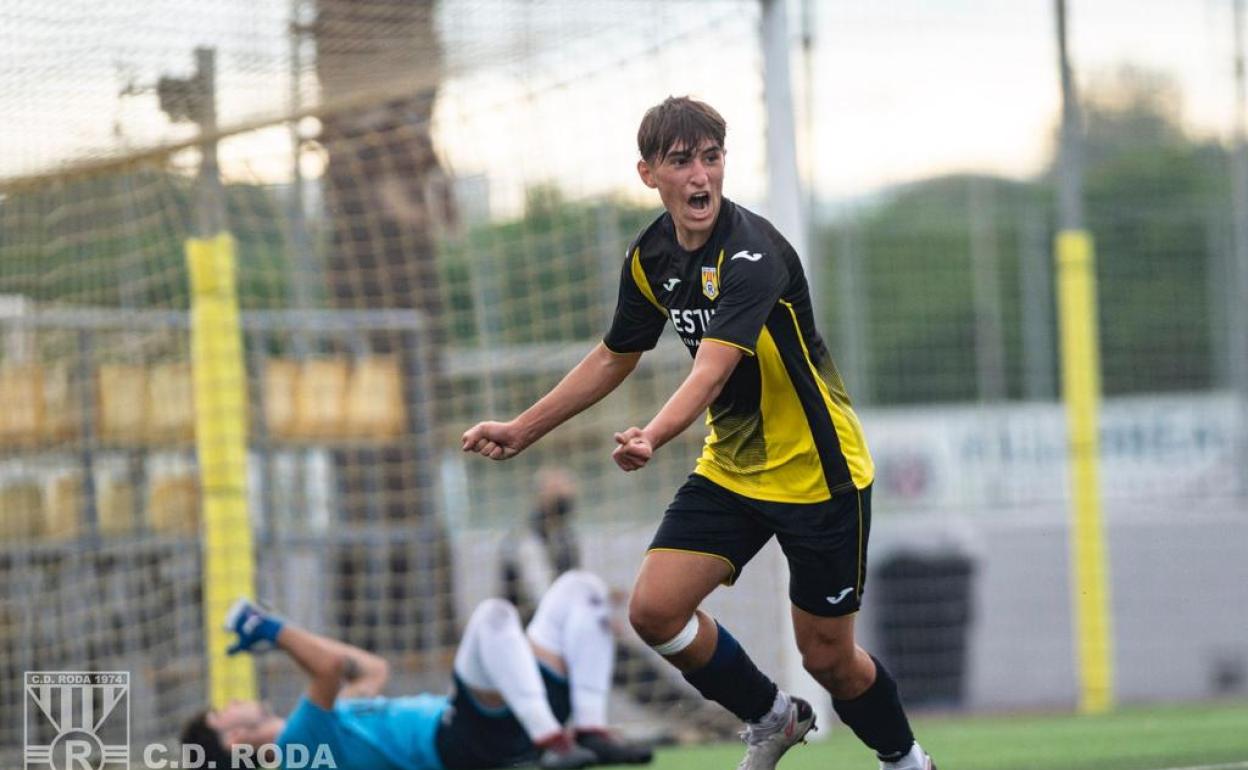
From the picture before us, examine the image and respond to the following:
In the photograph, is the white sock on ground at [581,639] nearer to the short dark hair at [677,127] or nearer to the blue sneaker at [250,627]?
the blue sneaker at [250,627]

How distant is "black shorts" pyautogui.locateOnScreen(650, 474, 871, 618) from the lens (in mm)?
4965

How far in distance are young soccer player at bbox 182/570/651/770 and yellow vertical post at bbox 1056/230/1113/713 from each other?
504 cm

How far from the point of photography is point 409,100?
1108cm

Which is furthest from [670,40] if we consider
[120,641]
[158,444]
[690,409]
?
[690,409]

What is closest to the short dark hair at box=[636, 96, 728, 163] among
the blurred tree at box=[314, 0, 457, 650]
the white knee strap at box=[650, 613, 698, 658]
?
the white knee strap at box=[650, 613, 698, 658]

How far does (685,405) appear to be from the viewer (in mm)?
4484

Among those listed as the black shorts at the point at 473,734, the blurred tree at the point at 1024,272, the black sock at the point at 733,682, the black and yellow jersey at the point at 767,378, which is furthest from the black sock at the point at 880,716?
the blurred tree at the point at 1024,272

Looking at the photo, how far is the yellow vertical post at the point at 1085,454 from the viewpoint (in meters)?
11.6

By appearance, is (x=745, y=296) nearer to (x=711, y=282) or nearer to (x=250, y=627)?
(x=711, y=282)

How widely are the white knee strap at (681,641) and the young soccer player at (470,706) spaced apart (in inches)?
80.6

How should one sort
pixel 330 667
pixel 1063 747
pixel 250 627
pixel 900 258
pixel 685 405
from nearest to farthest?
pixel 685 405, pixel 250 627, pixel 330 667, pixel 1063 747, pixel 900 258

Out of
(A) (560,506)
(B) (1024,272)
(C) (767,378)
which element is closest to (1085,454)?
(A) (560,506)

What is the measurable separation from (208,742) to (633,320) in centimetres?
279

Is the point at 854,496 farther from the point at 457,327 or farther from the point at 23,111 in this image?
the point at 457,327
